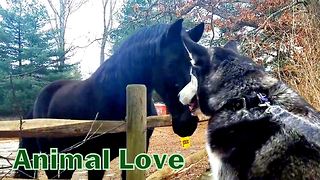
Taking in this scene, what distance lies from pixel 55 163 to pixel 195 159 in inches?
129

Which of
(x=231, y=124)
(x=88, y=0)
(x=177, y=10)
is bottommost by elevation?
(x=231, y=124)

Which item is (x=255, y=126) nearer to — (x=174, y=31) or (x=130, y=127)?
(x=130, y=127)

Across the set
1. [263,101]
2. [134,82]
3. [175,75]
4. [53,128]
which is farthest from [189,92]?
[53,128]

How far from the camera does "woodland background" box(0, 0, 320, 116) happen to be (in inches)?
219

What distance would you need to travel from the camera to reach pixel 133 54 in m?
3.65

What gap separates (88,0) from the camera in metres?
19.1

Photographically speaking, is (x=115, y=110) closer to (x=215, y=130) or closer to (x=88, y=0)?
(x=215, y=130)

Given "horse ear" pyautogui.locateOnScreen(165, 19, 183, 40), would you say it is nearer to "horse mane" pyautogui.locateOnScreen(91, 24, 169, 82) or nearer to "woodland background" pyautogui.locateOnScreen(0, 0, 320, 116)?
"horse mane" pyautogui.locateOnScreen(91, 24, 169, 82)

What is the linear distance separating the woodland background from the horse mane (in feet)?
0.99

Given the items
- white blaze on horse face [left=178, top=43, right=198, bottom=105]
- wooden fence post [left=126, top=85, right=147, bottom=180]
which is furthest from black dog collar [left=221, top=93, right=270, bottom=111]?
wooden fence post [left=126, top=85, right=147, bottom=180]

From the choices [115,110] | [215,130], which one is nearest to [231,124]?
[215,130]

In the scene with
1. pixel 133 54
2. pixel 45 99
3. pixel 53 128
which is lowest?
pixel 53 128

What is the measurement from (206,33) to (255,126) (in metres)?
9.48

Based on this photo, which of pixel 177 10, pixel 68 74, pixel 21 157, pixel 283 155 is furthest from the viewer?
pixel 68 74
